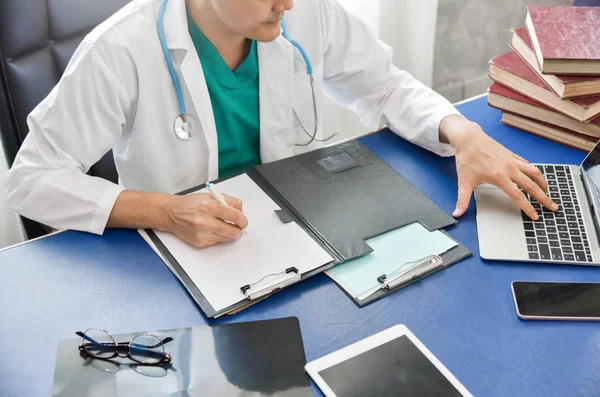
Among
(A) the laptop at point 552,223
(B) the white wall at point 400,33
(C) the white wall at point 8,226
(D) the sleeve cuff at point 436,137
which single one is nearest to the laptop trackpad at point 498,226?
(A) the laptop at point 552,223

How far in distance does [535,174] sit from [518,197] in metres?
0.08

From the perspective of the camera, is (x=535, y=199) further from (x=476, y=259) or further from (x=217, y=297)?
(x=217, y=297)

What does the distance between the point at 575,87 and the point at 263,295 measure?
32.2 inches

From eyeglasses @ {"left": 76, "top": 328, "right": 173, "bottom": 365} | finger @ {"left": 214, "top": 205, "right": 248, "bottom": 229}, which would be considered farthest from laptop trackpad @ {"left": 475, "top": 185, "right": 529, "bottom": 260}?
eyeglasses @ {"left": 76, "top": 328, "right": 173, "bottom": 365}

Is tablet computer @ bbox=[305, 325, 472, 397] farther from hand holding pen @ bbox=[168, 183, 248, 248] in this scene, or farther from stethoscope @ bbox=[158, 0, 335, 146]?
stethoscope @ bbox=[158, 0, 335, 146]

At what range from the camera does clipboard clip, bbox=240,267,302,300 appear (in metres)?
0.98

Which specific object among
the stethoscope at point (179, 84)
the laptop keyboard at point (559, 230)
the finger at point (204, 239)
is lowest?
the laptop keyboard at point (559, 230)

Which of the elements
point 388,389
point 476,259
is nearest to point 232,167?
point 476,259

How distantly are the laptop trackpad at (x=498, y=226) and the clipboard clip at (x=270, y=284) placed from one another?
34 centimetres

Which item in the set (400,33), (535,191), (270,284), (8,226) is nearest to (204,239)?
(270,284)

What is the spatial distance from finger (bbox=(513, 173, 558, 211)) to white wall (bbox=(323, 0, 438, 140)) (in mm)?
919

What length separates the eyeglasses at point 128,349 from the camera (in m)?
0.88

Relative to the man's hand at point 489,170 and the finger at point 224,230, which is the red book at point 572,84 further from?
the finger at point 224,230

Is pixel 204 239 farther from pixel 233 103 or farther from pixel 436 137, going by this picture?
pixel 436 137
